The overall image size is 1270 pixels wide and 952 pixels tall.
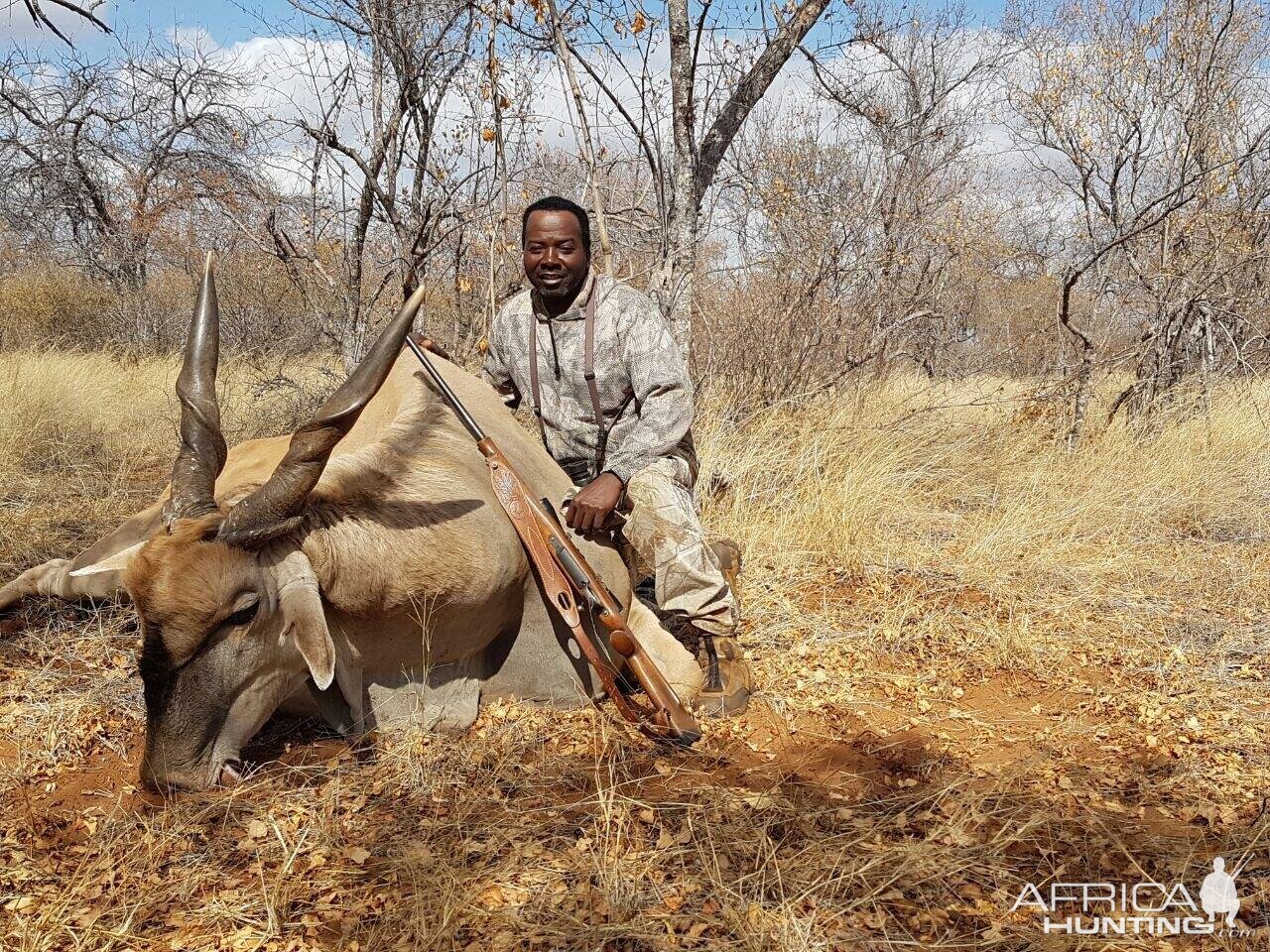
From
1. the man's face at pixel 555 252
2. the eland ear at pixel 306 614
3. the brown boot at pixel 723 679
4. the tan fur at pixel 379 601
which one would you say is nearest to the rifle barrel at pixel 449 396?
the tan fur at pixel 379 601

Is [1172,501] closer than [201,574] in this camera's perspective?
No

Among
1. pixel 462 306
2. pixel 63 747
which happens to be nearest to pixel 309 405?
pixel 462 306

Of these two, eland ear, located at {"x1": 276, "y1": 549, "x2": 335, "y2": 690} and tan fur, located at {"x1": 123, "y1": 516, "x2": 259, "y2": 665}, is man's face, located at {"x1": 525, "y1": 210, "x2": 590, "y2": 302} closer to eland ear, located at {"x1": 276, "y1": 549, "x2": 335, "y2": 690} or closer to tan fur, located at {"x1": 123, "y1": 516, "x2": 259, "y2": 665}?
eland ear, located at {"x1": 276, "y1": 549, "x2": 335, "y2": 690}

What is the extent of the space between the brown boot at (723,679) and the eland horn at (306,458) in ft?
5.43

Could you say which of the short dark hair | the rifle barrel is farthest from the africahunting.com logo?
the short dark hair

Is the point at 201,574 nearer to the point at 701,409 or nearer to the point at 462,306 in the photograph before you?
the point at 701,409

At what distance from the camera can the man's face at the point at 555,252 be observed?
383 cm

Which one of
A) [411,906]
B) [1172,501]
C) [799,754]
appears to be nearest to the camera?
[411,906]

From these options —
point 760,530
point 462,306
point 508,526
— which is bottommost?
point 760,530

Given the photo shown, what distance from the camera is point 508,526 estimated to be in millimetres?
3391

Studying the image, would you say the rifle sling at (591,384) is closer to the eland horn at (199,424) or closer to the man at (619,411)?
the man at (619,411)

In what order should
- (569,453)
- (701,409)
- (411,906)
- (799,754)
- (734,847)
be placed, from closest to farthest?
1. (411,906)
2. (734,847)
3. (799,754)
4. (569,453)
5. (701,409)

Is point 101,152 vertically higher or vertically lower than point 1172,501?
higher

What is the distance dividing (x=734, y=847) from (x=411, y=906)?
86cm
